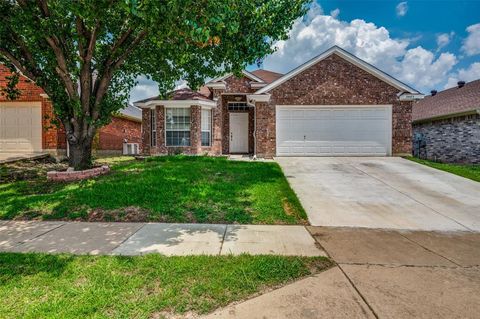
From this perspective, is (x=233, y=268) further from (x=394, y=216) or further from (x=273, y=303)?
(x=394, y=216)

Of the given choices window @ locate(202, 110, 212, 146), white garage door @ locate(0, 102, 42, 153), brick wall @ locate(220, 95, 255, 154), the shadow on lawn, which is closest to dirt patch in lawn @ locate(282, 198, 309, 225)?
the shadow on lawn

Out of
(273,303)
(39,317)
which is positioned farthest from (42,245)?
(273,303)

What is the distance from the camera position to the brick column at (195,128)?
49.5 ft

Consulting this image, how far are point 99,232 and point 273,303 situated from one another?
348 cm

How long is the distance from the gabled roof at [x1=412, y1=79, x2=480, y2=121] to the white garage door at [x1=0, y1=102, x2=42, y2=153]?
22.7 meters

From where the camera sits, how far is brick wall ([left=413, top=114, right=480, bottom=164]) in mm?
13742

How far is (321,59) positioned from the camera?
13656 millimetres

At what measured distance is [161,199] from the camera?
6.43m

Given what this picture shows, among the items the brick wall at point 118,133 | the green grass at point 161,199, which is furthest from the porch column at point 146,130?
the green grass at point 161,199

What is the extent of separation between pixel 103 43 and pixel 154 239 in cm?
881

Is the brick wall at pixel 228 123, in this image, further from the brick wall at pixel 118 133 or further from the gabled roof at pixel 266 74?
the brick wall at pixel 118 133

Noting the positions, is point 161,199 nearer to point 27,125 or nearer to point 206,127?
point 206,127

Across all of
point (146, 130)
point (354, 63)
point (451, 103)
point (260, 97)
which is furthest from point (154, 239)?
point (451, 103)

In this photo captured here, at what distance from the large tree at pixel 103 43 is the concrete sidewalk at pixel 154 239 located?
3956 millimetres
